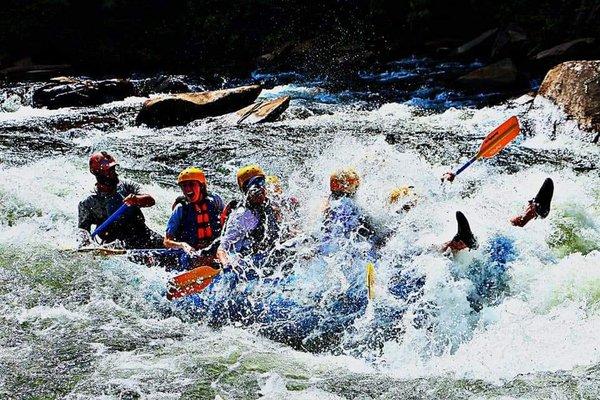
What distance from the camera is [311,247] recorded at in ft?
18.6

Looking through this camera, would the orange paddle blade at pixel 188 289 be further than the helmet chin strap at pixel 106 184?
No

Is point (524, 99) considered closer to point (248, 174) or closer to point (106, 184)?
point (248, 174)

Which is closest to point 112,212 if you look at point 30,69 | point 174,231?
point 174,231

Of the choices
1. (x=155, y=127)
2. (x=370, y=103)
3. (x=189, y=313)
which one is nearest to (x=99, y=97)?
(x=155, y=127)

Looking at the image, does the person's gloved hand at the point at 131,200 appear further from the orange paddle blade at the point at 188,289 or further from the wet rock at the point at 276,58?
the wet rock at the point at 276,58

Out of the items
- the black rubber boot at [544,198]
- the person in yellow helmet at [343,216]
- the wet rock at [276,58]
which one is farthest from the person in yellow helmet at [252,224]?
the wet rock at [276,58]

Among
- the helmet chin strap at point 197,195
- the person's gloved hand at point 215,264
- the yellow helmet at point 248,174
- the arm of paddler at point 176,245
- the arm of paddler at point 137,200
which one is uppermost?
the yellow helmet at point 248,174

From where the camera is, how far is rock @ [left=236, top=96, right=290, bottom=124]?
11609 millimetres

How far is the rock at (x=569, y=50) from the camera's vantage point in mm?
13422

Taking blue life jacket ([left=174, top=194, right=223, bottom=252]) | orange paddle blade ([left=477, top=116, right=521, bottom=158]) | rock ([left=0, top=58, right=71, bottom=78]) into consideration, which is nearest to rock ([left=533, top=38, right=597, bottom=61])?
orange paddle blade ([left=477, top=116, right=521, bottom=158])

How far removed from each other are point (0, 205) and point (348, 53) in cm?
1045

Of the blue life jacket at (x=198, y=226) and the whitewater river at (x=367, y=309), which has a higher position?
the blue life jacket at (x=198, y=226)

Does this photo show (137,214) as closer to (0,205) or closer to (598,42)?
(0,205)

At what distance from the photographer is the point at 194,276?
5.37 meters
